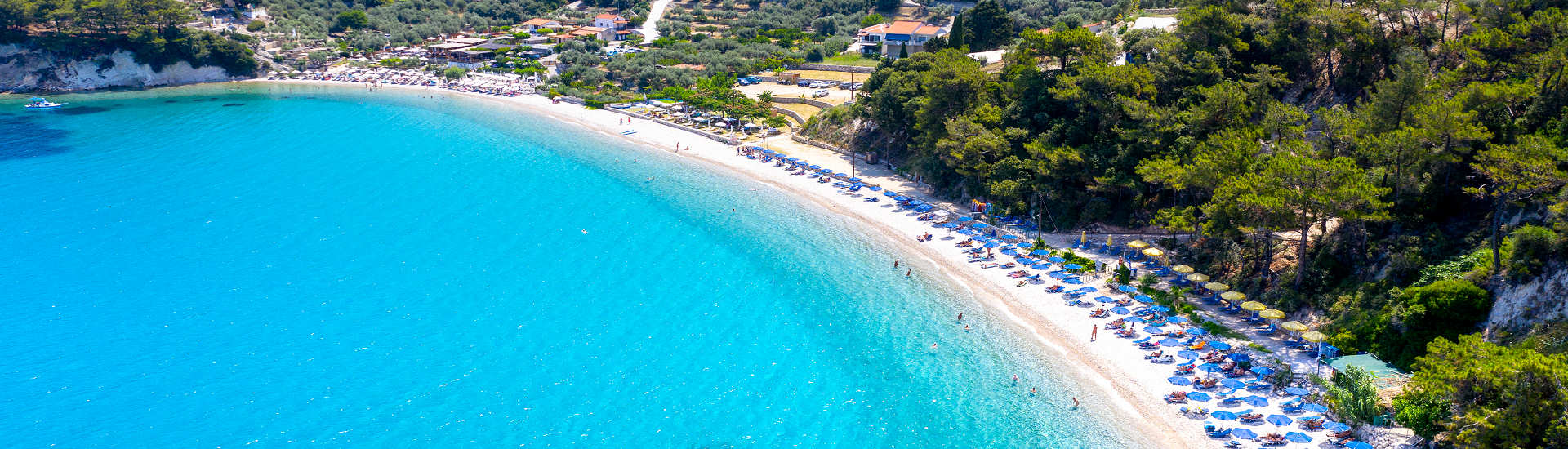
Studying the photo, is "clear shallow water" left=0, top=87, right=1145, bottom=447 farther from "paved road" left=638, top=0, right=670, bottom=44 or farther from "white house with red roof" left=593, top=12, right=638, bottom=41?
Answer: "paved road" left=638, top=0, right=670, bottom=44

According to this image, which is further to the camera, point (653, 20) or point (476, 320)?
point (653, 20)

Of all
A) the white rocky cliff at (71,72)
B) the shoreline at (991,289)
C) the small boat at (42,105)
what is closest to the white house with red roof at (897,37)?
the shoreline at (991,289)

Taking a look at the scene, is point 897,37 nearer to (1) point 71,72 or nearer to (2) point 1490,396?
(2) point 1490,396

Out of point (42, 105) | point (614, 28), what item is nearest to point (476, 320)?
point (42, 105)

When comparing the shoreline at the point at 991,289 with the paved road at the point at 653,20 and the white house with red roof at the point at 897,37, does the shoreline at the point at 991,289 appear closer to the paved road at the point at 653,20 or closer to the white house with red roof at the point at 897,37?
the white house with red roof at the point at 897,37

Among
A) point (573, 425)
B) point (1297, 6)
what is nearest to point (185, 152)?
point (573, 425)
